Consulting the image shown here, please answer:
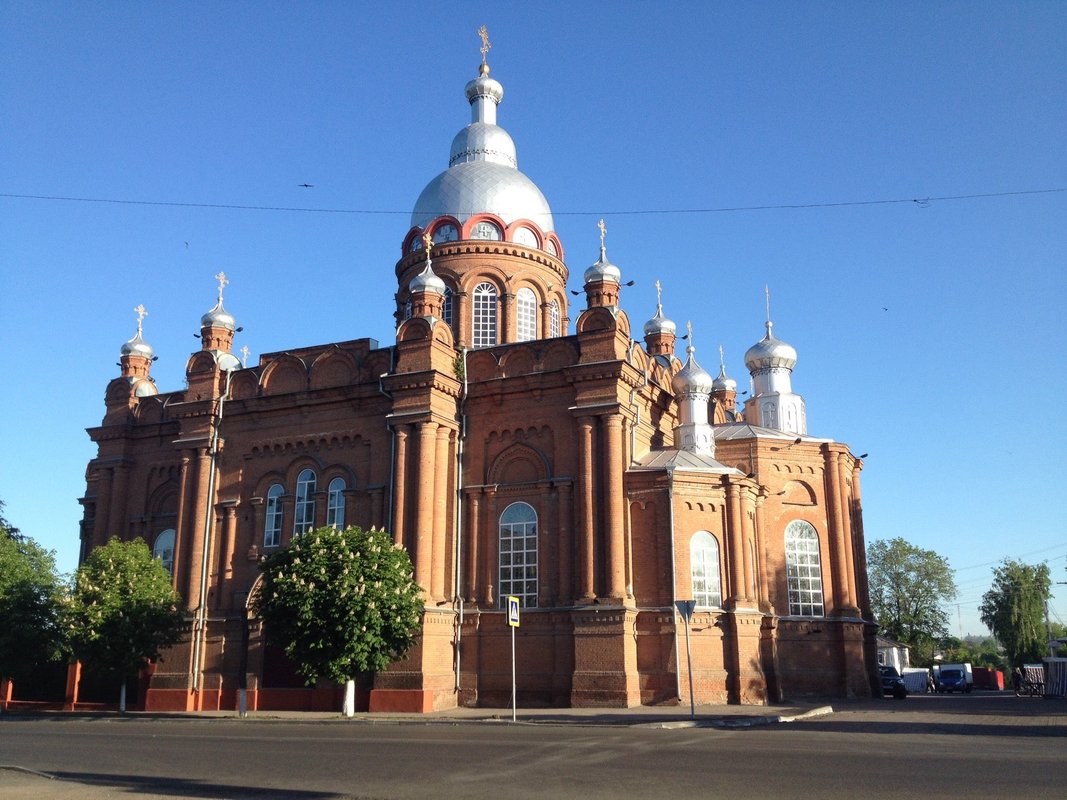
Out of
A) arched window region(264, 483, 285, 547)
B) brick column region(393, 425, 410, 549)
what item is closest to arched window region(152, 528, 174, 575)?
arched window region(264, 483, 285, 547)

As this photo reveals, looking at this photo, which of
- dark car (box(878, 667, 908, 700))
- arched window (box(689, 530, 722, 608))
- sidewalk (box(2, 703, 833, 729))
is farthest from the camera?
dark car (box(878, 667, 908, 700))

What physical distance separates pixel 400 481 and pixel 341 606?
17.3 ft

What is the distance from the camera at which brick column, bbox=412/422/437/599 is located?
98.4 ft

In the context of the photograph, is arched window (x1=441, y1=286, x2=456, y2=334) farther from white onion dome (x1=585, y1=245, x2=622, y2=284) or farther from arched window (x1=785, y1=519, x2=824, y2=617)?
arched window (x1=785, y1=519, x2=824, y2=617)

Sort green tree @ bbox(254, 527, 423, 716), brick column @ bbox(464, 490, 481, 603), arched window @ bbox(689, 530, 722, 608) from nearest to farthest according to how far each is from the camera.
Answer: green tree @ bbox(254, 527, 423, 716)
arched window @ bbox(689, 530, 722, 608)
brick column @ bbox(464, 490, 481, 603)

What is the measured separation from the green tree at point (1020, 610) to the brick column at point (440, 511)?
5211 centimetres

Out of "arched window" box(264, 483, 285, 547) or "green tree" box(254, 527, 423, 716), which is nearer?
"green tree" box(254, 527, 423, 716)

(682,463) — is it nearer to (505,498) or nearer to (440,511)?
(505,498)

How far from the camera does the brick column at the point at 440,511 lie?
30359mm

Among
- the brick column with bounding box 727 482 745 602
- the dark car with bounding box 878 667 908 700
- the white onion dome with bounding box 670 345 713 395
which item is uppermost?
the white onion dome with bounding box 670 345 713 395

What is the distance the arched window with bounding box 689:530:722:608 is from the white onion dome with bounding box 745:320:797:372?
12259mm

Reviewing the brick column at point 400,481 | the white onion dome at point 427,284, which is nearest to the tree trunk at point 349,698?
the brick column at point 400,481

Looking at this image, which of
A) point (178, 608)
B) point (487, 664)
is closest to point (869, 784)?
point (487, 664)

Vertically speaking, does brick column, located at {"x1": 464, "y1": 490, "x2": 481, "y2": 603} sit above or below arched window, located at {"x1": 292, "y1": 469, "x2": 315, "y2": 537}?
below
